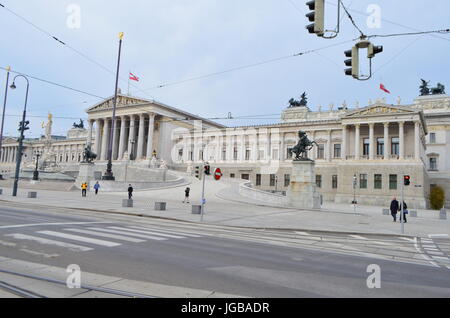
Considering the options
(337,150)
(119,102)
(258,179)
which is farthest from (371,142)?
(119,102)

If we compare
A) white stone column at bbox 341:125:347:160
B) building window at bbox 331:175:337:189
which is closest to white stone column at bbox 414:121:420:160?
white stone column at bbox 341:125:347:160

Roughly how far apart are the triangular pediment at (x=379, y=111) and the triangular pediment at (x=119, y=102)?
45388 mm

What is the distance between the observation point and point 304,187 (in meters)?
29.9

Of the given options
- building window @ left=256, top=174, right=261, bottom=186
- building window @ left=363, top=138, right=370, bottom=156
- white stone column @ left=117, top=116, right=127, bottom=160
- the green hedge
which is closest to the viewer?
the green hedge

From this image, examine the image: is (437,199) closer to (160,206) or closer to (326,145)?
(326,145)

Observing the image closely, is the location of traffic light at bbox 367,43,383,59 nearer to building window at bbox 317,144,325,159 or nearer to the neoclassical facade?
the neoclassical facade

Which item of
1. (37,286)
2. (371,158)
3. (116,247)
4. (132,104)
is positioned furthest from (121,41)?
(371,158)

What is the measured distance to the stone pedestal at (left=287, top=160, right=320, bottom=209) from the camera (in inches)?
1169

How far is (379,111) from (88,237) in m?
58.4

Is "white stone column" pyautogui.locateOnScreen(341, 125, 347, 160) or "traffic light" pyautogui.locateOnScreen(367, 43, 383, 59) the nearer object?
"traffic light" pyautogui.locateOnScreen(367, 43, 383, 59)

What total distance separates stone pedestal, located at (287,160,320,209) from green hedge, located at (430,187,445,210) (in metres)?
42.7

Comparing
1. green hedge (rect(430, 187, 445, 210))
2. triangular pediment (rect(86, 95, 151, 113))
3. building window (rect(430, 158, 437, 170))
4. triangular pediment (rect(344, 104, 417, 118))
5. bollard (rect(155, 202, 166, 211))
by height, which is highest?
triangular pediment (rect(86, 95, 151, 113))

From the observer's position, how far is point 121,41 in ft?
122

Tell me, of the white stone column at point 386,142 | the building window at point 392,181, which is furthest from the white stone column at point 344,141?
the building window at point 392,181
